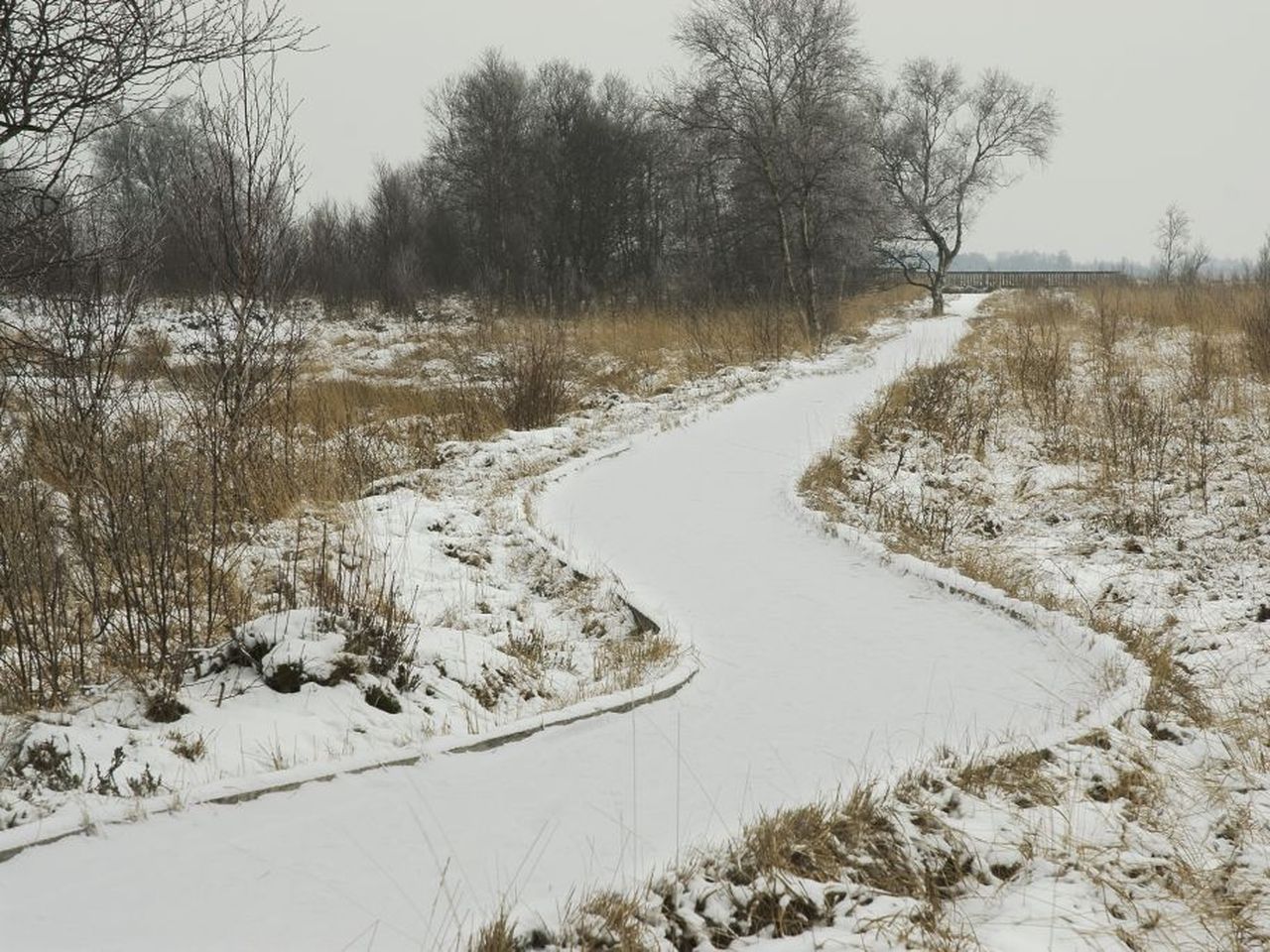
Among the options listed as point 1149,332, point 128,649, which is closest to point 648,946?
point 128,649

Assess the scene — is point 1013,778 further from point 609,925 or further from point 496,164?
point 496,164

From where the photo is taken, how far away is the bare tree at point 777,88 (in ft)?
66.0

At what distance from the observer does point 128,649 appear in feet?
12.6

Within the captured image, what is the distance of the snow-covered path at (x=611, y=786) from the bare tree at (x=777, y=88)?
15902 mm

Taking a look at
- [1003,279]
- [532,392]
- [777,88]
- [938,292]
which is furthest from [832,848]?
[1003,279]

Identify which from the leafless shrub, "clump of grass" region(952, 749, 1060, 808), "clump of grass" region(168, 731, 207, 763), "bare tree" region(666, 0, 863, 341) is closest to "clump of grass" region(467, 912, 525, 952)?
"clump of grass" region(168, 731, 207, 763)

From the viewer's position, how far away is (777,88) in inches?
811

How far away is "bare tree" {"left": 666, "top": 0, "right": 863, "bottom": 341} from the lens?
20.1 meters

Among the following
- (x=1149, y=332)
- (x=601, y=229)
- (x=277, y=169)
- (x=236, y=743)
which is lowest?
(x=236, y=743)

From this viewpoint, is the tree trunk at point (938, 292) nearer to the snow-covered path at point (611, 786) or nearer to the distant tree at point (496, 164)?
the distant tree at point (496, 164)

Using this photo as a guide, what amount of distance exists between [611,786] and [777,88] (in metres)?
20.5

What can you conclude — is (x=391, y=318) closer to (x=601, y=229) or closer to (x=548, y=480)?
(x=601, y=229)

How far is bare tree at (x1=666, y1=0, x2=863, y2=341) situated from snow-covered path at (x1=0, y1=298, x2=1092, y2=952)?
52.2 feet

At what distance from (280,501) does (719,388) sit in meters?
7.84
